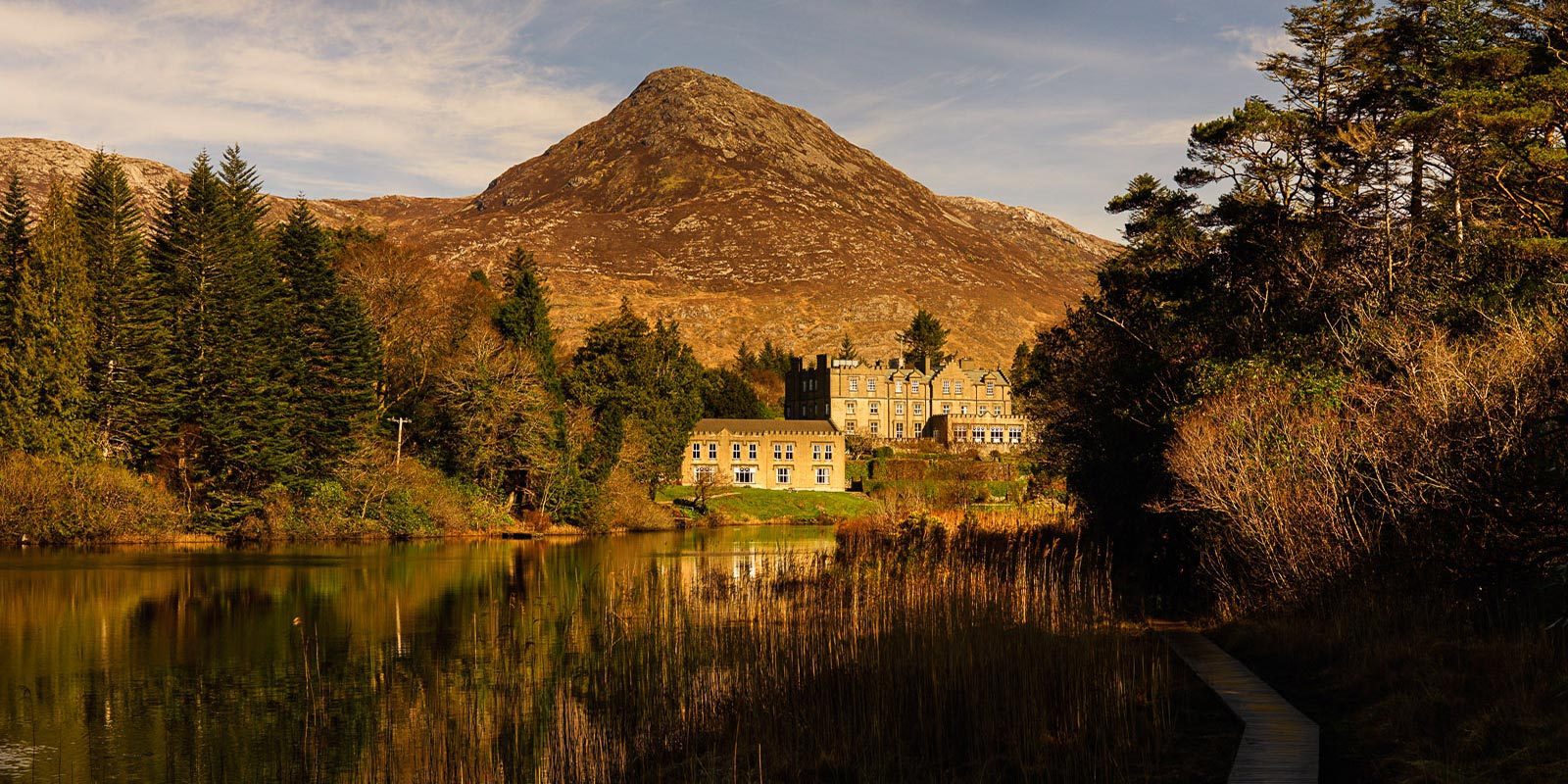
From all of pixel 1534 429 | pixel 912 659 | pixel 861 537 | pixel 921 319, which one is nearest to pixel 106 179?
pixel 861 537

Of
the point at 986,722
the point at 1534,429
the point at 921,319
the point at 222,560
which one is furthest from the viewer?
the point at 921,319

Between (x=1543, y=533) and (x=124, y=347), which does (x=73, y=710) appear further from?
(x=124, y=347)

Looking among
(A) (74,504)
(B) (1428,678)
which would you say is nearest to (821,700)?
(B) (1428,678)

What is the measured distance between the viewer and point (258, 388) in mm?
53688

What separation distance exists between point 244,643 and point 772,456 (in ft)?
202

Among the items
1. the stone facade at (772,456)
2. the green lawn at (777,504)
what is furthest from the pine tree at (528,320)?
the stone facade at (772,456)

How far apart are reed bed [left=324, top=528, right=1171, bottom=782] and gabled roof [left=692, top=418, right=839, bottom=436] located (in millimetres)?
62528

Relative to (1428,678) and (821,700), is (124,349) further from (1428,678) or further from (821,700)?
(1428,678)

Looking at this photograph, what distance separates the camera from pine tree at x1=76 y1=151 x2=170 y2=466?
169 feet

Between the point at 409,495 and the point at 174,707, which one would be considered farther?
the point at 409,495

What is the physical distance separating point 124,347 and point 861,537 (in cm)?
3681

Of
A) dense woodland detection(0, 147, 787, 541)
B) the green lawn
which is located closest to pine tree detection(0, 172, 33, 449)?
dense woodland detection(0, 147, 787, 541)

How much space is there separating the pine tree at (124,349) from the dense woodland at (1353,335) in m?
39.0

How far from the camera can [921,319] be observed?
143875 mm
